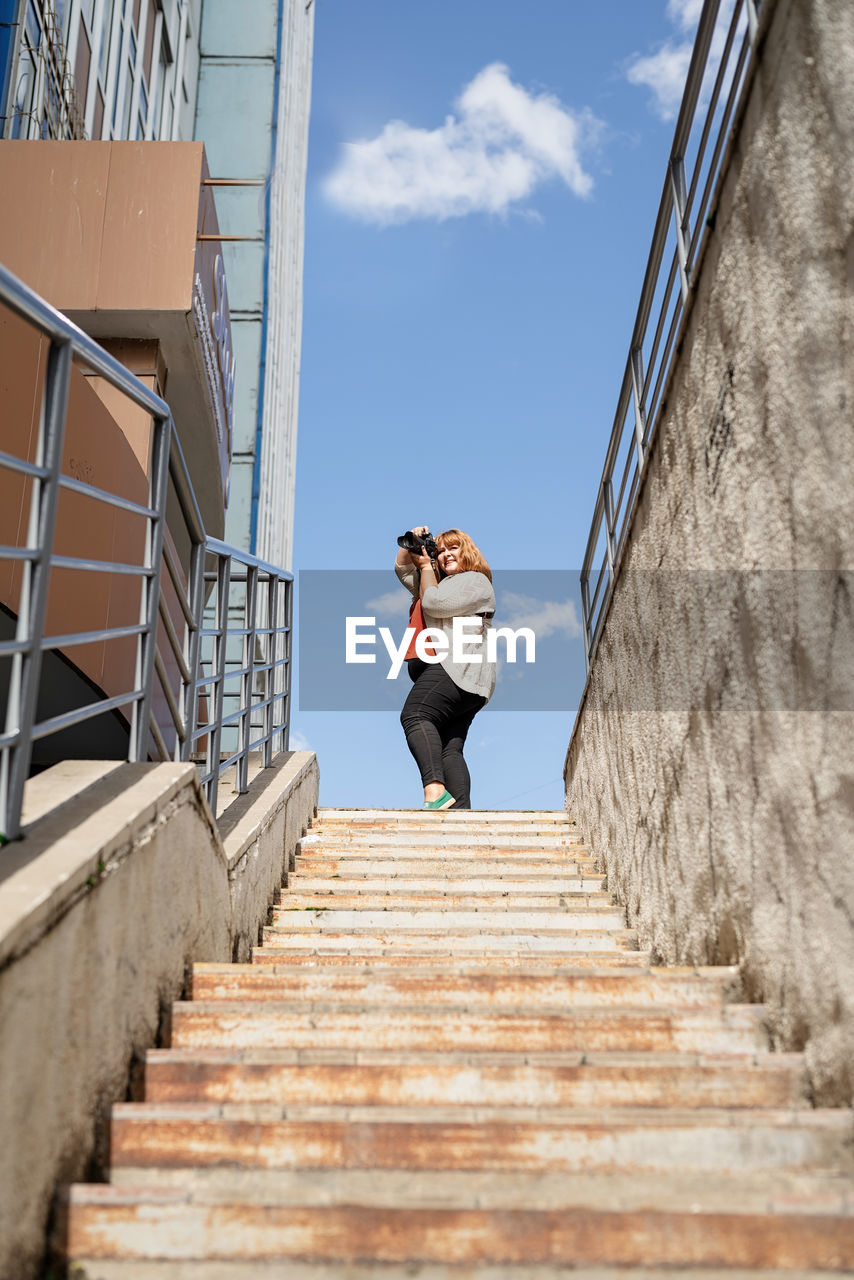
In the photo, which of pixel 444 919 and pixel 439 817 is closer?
pixel 444 919

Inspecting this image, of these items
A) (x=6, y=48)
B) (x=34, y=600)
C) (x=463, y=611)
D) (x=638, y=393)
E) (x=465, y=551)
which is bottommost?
(x=34, y=600)

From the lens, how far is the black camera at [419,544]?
6797 mm

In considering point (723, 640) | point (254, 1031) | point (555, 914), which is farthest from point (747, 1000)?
point (555, 914)

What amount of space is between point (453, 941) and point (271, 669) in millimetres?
2646

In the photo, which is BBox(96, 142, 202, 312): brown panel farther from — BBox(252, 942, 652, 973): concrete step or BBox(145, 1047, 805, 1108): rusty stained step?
BBox(145, 1047, 805, 1108): rusty stained step

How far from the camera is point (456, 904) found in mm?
4422

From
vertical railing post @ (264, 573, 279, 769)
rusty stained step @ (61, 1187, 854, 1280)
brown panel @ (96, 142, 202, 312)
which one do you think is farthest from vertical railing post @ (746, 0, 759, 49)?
brown panel @ (96, 142, 202, 312)

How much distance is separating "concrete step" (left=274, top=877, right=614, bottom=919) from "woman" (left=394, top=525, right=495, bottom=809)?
5.86 ft

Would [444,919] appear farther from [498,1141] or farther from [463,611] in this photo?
[463,611]

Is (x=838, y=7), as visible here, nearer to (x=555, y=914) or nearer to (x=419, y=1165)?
(x=419, y=1165)

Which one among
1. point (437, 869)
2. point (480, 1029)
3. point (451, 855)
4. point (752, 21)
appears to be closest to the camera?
point (480, 1029)

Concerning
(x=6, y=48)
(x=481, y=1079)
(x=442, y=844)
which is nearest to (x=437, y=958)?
(x=481, y=1079)

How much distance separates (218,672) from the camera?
4242 mm

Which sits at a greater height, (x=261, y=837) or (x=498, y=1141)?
(x=261, y=837)
